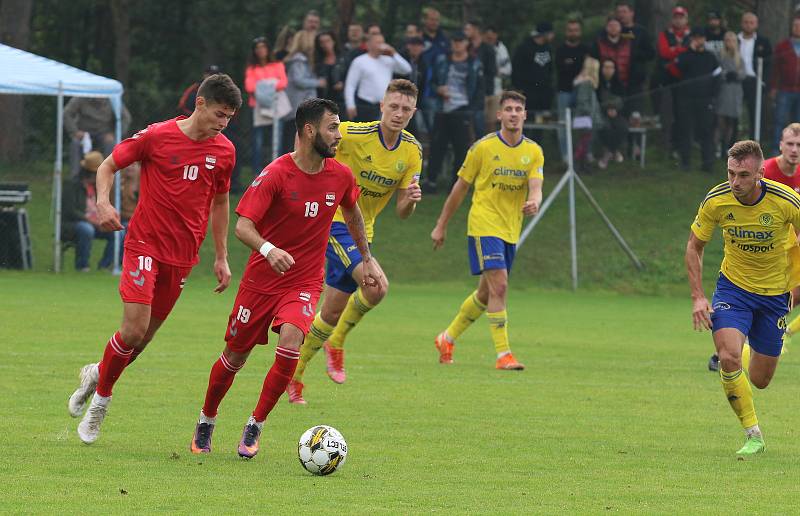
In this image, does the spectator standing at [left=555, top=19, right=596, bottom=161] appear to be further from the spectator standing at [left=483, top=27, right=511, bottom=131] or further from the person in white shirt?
the person in white shirt

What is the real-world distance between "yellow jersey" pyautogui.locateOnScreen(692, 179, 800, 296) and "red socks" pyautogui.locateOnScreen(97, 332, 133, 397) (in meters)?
3.63

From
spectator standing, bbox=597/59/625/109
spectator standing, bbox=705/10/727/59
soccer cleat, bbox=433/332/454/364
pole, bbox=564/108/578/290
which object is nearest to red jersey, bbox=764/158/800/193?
soccer cleat, bbox=433/332/454/364

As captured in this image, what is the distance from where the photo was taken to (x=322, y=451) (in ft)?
25.7

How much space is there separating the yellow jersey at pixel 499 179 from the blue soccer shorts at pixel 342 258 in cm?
254

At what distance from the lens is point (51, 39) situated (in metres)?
33.8

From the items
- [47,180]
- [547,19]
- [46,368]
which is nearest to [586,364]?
[46,368]

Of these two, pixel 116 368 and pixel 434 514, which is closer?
pixel 434 514

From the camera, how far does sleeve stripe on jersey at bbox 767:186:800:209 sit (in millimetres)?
9391

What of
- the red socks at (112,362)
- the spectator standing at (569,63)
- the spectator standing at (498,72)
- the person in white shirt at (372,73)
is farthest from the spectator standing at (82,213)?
the red socks at (112,362)

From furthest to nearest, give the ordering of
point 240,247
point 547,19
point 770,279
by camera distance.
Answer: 1. point 547,19
2. point 240,247
3. point 770,279

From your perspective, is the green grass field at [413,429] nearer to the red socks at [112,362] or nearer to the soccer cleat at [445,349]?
the soccer cleat at [445,349]

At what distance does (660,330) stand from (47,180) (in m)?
11.2

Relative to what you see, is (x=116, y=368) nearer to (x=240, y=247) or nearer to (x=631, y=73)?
(x=240, y=247)

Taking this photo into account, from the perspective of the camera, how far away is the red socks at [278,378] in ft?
27.2
